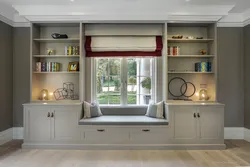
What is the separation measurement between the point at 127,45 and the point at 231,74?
2363mm

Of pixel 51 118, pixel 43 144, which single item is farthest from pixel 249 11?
pixel 43 144

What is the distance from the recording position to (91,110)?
447cm

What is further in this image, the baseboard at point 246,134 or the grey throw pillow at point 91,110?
the baseboard at point 246,134

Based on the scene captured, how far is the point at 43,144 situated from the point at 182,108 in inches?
106

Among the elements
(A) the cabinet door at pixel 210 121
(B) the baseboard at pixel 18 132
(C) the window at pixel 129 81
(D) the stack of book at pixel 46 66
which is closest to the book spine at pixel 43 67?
(D) the stack of book at pixel 46 66

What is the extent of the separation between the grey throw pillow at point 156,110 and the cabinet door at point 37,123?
1977mm

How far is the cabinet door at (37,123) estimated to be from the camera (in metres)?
4.21

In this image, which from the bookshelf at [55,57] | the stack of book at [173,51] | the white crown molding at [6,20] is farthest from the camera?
the bookshelf at [55,57]

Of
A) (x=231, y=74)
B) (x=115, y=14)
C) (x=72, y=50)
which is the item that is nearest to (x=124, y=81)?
(x=72, y=50)

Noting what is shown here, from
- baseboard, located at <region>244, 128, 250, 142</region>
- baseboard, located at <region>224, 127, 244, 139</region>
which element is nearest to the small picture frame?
baseboard, located at <region>224, 127, 244, 139</region>

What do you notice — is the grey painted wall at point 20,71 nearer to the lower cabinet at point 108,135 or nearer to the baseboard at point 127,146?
the baseboard at point 127,146

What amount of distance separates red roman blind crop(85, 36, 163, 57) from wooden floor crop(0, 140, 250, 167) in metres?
2.00

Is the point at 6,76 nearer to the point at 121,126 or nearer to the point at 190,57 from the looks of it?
the point at 121,126

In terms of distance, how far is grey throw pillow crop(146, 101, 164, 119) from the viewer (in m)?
4.42
